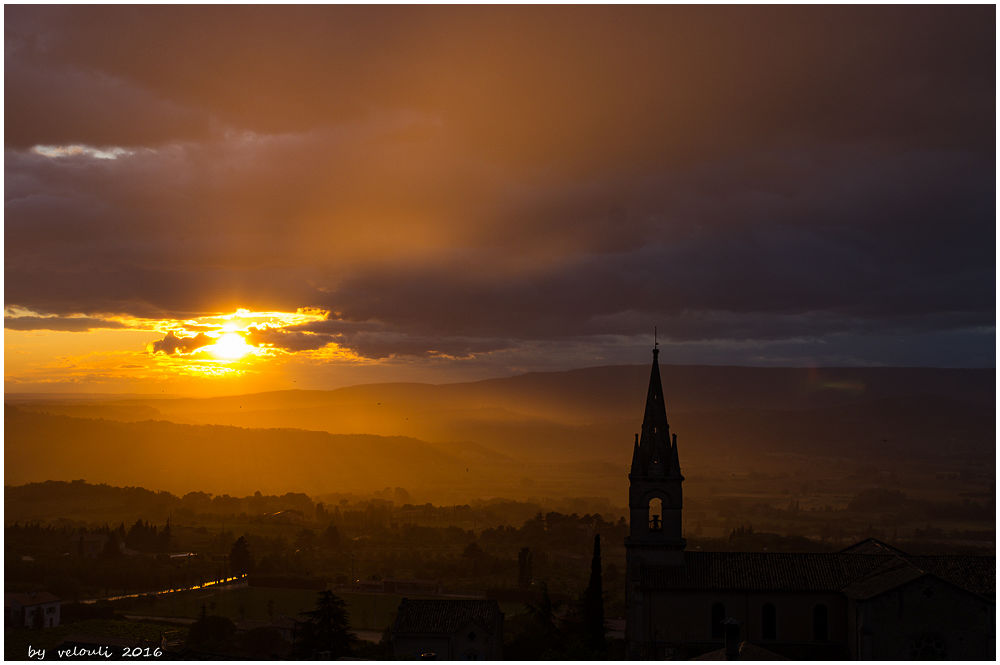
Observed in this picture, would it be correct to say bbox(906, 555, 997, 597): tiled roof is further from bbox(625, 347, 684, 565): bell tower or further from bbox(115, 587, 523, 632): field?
bbox(115, 587, 523, 632): field

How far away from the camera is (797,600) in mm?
57656

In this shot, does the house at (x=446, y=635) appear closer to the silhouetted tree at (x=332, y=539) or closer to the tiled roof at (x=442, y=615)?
the tiled roof at (x=442, y=615)

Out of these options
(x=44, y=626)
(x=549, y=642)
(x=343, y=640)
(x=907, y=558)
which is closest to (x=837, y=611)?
(x=907, y=558)

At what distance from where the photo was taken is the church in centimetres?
5250

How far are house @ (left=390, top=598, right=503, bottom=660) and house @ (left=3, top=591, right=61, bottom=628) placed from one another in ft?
146

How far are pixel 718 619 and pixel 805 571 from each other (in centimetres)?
590

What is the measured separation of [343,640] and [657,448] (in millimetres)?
22676

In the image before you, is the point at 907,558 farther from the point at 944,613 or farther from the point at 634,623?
the point at 634,623

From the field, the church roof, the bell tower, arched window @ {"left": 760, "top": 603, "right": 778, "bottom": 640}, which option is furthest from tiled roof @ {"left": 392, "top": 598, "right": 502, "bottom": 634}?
the field

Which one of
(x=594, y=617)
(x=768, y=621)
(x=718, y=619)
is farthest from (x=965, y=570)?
(x=594, y=617)

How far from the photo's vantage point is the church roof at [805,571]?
5569 cm

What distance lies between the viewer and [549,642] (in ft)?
200

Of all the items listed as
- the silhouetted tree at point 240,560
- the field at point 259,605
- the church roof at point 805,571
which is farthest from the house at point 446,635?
the silhouetted tree at point 240,560

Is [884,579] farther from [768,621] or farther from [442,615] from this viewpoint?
[442,615]
